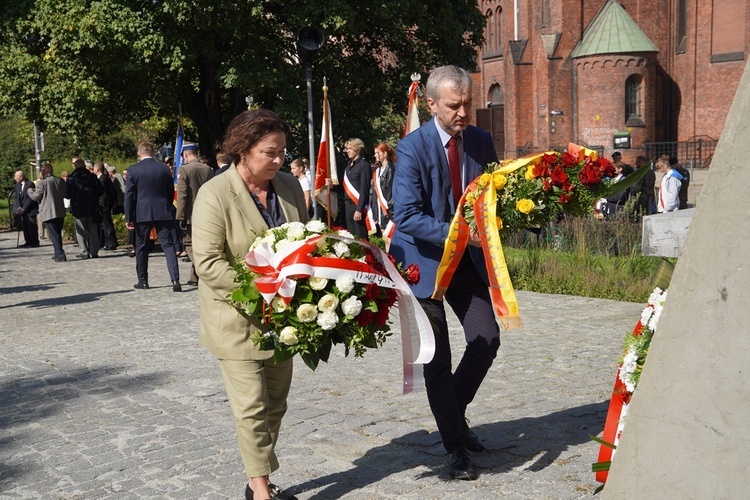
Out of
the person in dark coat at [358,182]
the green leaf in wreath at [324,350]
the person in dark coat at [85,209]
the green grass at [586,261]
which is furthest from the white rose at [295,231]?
the person in dark coat at [85,209]

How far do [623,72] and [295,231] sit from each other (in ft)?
155

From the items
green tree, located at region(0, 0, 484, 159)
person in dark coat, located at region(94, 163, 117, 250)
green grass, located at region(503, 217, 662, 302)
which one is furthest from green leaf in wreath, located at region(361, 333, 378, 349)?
green tree, located at region(0, 0, 484, 159)

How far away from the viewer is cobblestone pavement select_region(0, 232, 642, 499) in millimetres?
5184

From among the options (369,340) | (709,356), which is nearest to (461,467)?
(369,340)

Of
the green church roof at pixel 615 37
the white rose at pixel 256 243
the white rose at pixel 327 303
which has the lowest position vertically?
the white rose at pixel 327 303

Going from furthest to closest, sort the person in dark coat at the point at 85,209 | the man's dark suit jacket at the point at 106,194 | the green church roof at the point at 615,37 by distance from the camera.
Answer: the green church roof at the point at 615,37 < the man's dark suit jacket at the point at 106,194 < the person in dark coat at the point at 85,209

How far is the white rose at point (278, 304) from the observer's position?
4.11 m

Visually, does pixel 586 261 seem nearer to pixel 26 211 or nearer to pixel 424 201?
pixel 424 201

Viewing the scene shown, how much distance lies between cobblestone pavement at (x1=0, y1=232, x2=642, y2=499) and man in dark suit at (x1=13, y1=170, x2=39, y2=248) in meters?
13.7

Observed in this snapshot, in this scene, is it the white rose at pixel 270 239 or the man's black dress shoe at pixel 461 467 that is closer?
the white rose at pixel 270 239

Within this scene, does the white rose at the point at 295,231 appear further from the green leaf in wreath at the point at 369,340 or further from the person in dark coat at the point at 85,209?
the person in dark coat at the point at 85,209

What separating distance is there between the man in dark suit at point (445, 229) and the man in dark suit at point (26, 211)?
20.5 m

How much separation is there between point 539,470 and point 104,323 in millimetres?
7281

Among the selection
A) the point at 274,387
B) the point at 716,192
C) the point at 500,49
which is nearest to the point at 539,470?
the point at 274,387
